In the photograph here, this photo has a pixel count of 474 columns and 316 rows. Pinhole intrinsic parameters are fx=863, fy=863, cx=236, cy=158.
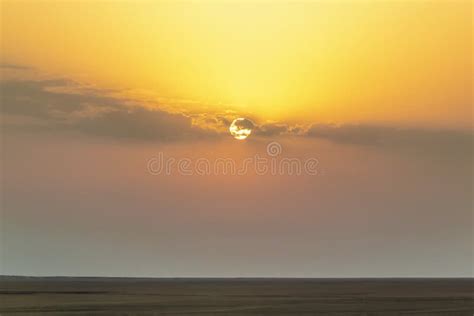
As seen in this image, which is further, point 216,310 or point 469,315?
point 216,310

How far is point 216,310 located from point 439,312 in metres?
21.1

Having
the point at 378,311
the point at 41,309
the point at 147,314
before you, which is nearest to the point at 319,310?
the point at 378,311

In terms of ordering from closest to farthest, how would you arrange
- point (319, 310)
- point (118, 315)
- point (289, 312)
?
point (118, 315), point (289, 312), point (319, 310)

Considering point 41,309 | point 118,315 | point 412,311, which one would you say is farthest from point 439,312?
point 41,309

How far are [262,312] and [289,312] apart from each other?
8.43 ft

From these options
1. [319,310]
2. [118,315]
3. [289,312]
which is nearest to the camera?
[118,315]

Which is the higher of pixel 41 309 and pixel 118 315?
pixel 41 309

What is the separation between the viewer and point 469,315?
73750 mm

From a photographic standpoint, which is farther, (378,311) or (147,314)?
(378,311)

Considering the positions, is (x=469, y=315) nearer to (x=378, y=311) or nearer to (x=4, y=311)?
(x=378, y=311)

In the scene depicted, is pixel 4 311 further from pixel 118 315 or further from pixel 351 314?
pixel 351 314

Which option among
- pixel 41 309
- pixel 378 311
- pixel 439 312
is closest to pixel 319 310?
pixel 378 311

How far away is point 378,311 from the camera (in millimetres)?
80000

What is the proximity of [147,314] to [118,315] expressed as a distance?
257cm
